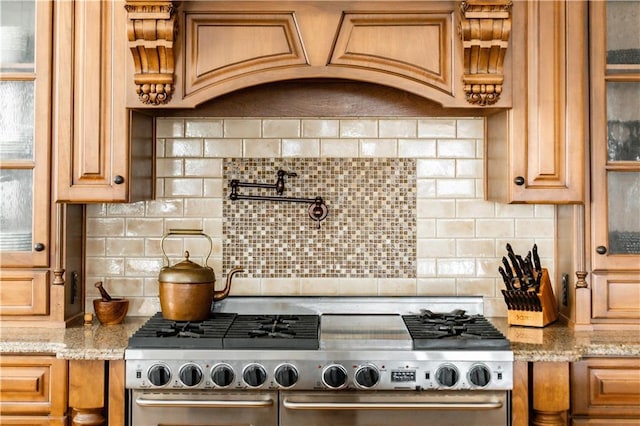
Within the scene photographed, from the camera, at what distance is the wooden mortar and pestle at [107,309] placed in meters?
2.88

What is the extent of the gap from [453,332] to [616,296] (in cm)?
78

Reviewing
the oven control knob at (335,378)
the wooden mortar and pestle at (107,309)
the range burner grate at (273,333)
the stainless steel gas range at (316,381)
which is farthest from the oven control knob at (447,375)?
the wooden mortar and pestle at (107,309)

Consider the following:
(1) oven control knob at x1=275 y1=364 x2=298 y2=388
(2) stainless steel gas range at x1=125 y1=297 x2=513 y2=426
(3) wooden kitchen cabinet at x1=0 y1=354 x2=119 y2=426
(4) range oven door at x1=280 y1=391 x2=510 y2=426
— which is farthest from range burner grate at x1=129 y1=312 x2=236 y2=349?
(4) range oven door at x1=280 y1=391 x2=510 y2=426

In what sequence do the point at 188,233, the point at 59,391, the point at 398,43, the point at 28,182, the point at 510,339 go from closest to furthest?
1. the point at 59,391
2. the point at 510,339
3. the point at 398,43
4. the point at 28,182
5. the point at 188,233

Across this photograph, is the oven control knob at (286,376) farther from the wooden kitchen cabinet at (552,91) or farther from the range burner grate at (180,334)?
the wooden kitchen cabinet at (552,91)

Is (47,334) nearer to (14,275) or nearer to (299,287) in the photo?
(14,275)

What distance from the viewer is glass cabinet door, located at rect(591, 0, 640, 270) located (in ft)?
9.16

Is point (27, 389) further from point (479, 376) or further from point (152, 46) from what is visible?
point (479, 376)

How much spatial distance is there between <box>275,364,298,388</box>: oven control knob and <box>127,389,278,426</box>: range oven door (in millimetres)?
59

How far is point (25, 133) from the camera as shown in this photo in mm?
2848

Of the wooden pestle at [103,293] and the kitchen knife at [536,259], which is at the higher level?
the kitchen knife at [536,259]

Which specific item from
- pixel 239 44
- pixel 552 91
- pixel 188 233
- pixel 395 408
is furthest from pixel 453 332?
pixel 239 44

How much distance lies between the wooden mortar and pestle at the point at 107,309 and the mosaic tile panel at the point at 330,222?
1.69 feet

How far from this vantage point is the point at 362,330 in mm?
2756
